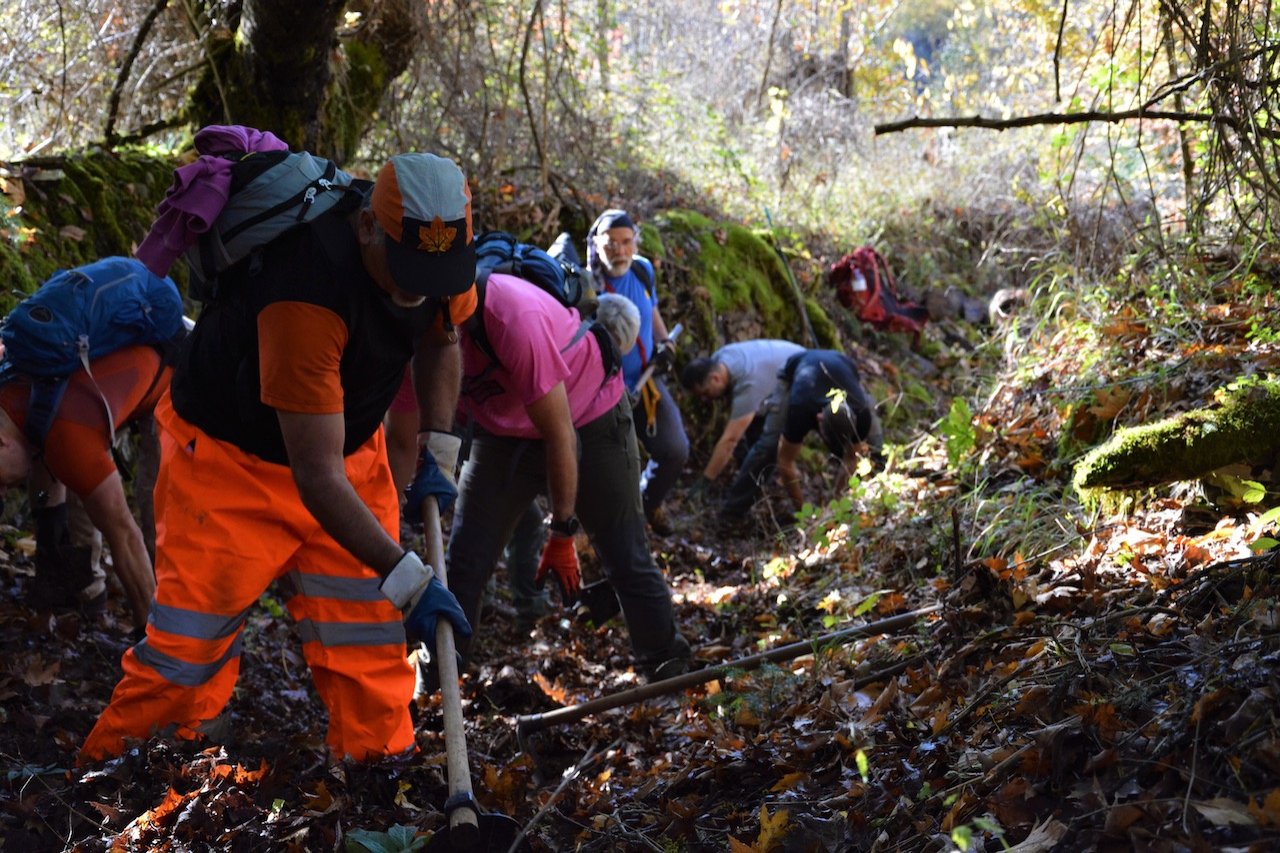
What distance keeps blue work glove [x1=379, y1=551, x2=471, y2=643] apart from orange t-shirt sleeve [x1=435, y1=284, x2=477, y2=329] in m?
0.84

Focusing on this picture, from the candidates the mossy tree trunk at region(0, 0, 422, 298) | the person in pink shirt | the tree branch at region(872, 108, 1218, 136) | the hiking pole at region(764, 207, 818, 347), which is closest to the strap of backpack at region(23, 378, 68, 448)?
the mossy tree trunk at region(0, 0, 422, 298)

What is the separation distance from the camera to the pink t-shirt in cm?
400

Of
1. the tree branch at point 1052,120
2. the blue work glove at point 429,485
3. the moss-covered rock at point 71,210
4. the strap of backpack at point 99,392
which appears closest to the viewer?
the tree branch at point 1052,120

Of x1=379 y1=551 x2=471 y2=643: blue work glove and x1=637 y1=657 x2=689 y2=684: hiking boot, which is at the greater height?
x1=379 y1=551 x2=471 y2=643: blue work glove

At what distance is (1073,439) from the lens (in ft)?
16.3

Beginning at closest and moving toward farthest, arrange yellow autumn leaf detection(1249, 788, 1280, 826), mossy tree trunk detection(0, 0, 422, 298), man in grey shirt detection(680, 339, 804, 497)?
yellow autumn leaf detection(1249, 788, 1280, 826) < mossy tree trunk detection(0, 0, 422, 298) < man in grey shirt detection(680, 339, 804, 497)

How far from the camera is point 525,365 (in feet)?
13.1

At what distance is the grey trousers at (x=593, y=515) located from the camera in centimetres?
465

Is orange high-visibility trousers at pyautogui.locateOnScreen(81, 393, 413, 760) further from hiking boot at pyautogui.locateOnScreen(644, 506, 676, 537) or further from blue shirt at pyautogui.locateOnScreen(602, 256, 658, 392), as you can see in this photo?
hiking boot at pyautogui.locateOnScreen(644, 506, 676, 537)

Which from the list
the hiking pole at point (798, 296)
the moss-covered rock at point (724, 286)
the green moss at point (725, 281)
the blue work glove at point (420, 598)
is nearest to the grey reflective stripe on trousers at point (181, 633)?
the blue work glove at point (420, 598)

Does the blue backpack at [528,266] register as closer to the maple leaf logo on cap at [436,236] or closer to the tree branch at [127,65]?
the maple leaf logo on cap at [436,236]

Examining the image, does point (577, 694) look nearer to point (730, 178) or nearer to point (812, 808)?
point (812, 808)

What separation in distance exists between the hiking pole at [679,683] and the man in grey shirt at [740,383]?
13.8 ft

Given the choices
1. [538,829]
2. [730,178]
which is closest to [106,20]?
[538,829]
